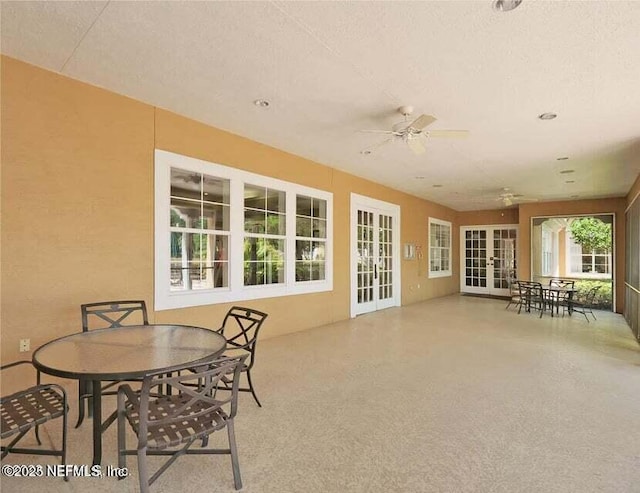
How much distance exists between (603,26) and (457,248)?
9.84 metres

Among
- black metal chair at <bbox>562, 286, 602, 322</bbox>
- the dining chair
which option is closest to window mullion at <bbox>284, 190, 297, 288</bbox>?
the dining chair

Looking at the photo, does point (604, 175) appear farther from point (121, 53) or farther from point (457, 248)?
point (121, 53)

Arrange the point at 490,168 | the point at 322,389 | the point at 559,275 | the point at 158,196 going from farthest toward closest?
the point at 559,275 → the point at 490,168 → the point at 158,196 → the point at 322,389

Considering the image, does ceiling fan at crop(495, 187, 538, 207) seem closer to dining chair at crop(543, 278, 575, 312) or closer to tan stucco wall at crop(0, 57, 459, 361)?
dining chair at crop(543, 278, 575, 312)

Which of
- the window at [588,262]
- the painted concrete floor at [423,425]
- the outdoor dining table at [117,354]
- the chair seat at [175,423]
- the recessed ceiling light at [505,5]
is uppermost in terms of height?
the recessed ceiling light at [505,5]

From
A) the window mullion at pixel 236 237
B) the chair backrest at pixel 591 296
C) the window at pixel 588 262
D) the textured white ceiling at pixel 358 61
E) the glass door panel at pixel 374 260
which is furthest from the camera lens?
the window at pixel 588 262

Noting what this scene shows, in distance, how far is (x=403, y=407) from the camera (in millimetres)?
2990

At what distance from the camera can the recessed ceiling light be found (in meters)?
2.14

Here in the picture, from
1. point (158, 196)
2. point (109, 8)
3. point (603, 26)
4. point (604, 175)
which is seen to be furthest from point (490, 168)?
point (109, 8)

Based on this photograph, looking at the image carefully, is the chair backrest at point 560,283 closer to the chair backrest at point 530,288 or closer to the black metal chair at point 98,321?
the chair backrest at point 530,288

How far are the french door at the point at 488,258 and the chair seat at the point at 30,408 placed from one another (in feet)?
37.0

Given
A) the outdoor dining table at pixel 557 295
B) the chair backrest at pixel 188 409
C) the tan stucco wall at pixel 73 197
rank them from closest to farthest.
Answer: the chair backrest at pixel 188 409 < the tan stucco wall at pixel 73 197 < the outdoor dining table at pixel 557 295

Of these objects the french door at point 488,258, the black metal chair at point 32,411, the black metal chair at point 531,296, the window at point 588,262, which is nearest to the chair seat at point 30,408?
the black metal chair at point 32,411

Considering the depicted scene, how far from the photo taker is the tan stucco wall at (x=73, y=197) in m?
2.98
